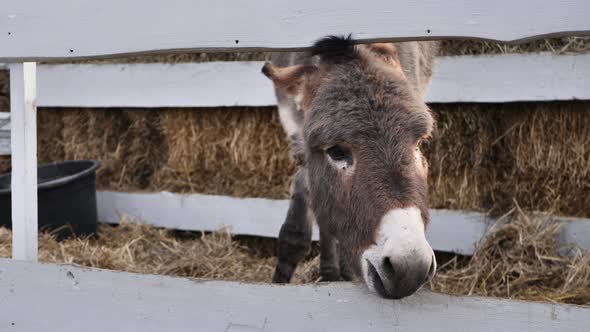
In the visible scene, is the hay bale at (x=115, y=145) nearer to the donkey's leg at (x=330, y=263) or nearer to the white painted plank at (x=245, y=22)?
the donkey's leg at (x=330, y=263)

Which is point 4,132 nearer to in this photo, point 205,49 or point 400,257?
point 205,49

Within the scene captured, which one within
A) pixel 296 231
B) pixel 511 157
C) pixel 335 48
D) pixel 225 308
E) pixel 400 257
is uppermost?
pixel 335 48

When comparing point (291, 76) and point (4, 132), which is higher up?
point (291, 76)

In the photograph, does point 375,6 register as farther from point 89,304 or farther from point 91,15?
point 89,304

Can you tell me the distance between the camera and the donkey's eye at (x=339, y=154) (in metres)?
1.94

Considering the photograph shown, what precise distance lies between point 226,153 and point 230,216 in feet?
1.48

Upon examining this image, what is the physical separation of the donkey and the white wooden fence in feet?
0.39

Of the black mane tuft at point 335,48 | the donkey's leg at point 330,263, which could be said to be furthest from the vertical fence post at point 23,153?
the donkey's leg at point 330,263

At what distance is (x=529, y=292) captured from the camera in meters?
3.29

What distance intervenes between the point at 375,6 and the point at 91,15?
2.90 ft

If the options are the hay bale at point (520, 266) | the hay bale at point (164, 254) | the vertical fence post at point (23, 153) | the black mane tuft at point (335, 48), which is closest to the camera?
the black mane tuft at point (335, 48)

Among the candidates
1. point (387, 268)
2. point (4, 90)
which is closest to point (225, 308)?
point (387, 268)

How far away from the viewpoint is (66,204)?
4.16 metres

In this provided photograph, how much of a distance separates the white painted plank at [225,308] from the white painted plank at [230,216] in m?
2.17
